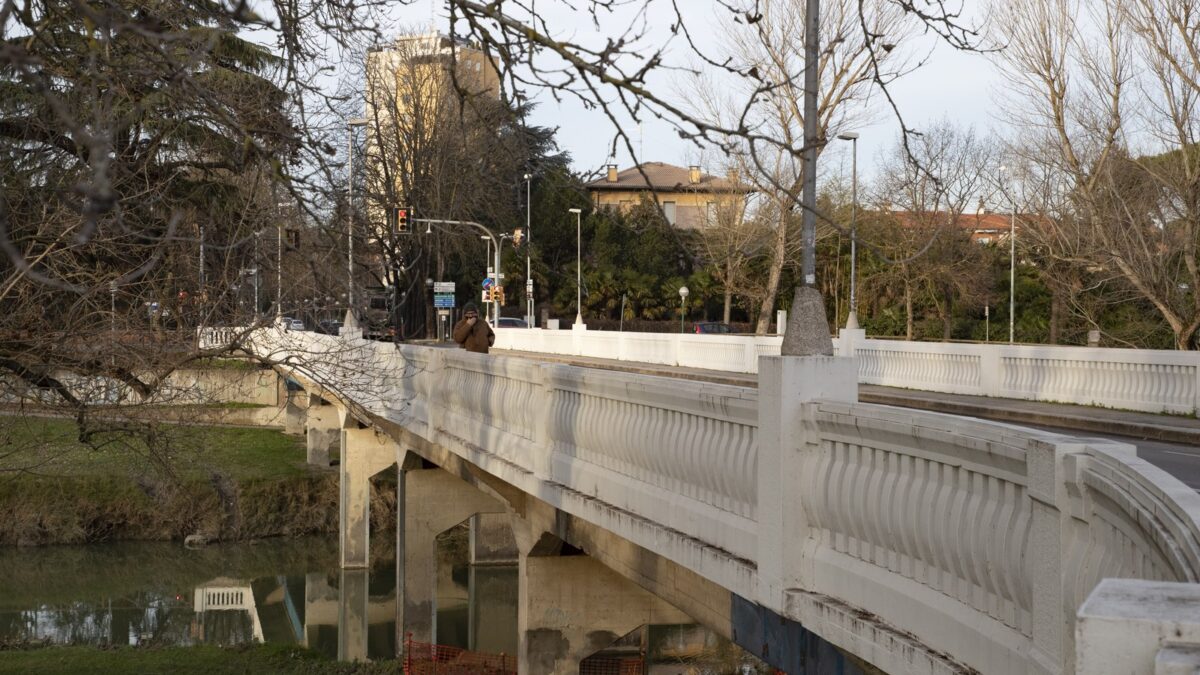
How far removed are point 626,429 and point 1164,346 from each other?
35856 mm

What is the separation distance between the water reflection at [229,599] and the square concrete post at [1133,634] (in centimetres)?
2454

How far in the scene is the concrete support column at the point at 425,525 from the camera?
26172 mm

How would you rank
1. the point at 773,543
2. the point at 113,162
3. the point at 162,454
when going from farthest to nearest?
the point at 162,454 → the point at 113,162 → the point at 773,543

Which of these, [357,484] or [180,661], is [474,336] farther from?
[357,484]

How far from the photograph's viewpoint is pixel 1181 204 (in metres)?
35.7

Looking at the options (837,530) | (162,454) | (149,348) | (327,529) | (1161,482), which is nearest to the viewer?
(1161,482)

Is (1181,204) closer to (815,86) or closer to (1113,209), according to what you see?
(1113,209)

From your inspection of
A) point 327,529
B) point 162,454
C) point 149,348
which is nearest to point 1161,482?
point 149,348

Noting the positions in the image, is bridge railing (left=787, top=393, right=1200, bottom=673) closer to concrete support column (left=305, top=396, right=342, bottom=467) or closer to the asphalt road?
the asphalt road

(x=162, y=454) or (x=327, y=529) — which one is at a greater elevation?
(x=162, y=454)

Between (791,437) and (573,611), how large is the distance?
A: 856 centimetres

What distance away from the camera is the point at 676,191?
700cm

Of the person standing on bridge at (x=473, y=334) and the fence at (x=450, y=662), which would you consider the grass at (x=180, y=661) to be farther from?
the person standing on bridge at (x=473, y=334)

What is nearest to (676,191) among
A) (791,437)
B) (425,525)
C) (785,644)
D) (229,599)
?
(791,437)
